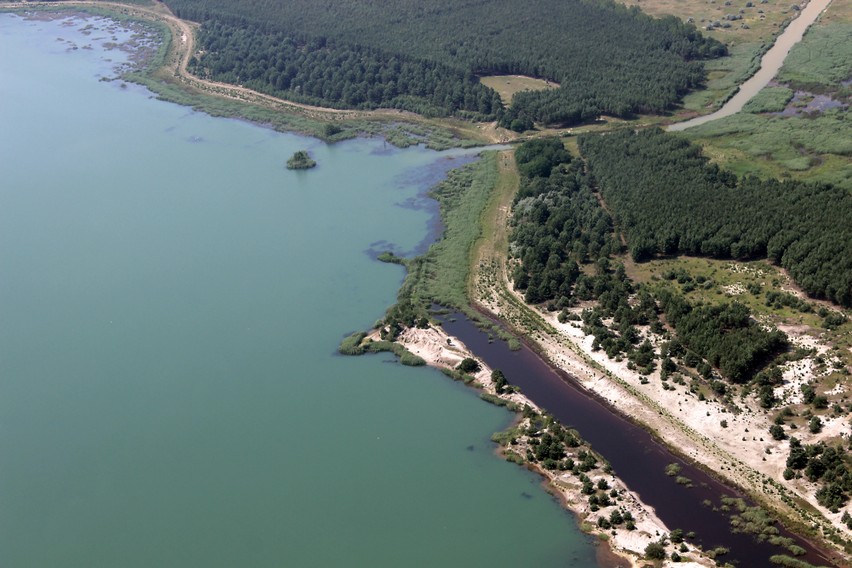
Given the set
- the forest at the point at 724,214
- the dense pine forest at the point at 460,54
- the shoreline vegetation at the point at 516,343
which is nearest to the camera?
the shoreline vegetation at the point at 516,343

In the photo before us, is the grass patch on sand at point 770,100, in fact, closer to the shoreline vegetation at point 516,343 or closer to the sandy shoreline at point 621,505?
the shoreline vegetation at point 516,343

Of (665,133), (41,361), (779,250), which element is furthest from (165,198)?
(779,250)

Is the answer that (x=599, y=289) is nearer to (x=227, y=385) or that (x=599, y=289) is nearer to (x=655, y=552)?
(x=655, y=552)

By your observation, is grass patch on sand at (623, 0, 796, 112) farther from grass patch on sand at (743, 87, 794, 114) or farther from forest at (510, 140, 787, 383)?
forest at (510, 140, 787, 383)

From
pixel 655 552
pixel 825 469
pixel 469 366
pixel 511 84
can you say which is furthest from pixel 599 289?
pixel 511 84

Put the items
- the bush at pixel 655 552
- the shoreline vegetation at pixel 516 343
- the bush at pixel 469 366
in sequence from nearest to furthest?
the bush at pixel 655 552, the shoreline vegetation at pixel 516 343, the bush at pixel 469 366

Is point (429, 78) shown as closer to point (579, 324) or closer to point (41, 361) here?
point (579, 324)

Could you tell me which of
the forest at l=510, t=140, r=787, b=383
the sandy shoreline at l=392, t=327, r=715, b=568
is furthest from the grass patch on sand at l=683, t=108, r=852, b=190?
the sandy shoreline at l=392, t=327, r=715, b=568

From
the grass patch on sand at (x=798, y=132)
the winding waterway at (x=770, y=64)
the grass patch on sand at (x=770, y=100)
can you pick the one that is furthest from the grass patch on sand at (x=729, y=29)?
the grass patch on sand at (x=798, y=132)
